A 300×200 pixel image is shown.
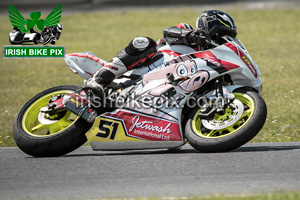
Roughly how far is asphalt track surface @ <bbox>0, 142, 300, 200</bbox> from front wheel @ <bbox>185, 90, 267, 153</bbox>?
0.12 metres

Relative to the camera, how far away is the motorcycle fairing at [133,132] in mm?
5637

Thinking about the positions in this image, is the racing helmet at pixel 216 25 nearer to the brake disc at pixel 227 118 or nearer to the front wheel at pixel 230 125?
the front wheel at pixel 230 125

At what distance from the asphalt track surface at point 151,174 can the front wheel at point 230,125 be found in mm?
124

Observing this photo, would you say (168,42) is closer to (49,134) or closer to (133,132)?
(133,132)

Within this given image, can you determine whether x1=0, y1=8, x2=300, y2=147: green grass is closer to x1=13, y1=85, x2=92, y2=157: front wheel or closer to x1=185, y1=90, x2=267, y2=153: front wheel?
x1=13, y1=85, x2=92, y2=157: front wheel

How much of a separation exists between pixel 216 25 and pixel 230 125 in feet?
3.97

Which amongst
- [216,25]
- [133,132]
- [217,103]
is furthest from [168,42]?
[133,132]

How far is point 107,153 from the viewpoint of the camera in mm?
6016

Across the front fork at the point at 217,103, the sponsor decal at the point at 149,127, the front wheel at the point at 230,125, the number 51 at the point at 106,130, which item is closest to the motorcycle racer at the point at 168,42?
the number 51 at the point at 106,130

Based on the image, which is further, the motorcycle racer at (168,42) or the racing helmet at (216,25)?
the racing helmet at (216,25)

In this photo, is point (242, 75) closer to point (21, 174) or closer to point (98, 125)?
point (98, 125)

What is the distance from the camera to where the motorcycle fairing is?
5637 mm

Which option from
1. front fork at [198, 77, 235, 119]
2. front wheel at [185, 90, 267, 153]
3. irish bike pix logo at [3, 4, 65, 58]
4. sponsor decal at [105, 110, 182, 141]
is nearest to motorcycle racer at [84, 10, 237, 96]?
sponsor decal at [105, 110, 182, 141]

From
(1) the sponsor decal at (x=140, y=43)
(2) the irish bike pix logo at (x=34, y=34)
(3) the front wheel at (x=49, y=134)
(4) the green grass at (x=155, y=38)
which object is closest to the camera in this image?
(3) the front wheel at (x=49, y=134)
